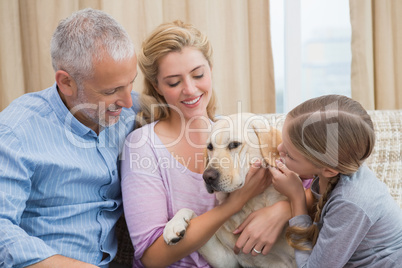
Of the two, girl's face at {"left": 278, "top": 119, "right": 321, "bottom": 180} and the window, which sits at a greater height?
the window

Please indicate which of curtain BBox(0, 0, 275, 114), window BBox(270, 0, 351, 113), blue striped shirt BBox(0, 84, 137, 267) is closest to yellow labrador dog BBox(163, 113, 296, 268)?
blue striped shirt BBox(0, 84, 137, 267)

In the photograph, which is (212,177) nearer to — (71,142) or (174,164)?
(174,164)

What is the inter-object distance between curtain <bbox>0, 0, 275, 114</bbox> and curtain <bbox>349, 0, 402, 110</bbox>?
0.62 meters

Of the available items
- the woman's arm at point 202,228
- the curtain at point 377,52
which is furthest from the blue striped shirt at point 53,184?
the curtain at point 377,52

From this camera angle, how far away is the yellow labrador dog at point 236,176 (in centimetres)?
140

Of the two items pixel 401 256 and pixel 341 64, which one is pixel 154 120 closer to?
pixel 401 256

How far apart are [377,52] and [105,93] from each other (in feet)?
6.83

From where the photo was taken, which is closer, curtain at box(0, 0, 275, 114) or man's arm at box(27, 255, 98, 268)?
man's arm at box(27, 255, 98, 268)

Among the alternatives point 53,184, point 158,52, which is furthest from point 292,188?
point 53,184

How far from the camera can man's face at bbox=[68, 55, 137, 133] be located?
4.36 feet

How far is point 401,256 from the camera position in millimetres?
1196

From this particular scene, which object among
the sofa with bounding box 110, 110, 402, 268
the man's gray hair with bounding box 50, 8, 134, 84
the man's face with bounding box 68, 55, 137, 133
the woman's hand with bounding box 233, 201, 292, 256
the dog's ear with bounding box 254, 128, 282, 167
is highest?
the man's gray hair with bounding box 50, 8, 134, 84

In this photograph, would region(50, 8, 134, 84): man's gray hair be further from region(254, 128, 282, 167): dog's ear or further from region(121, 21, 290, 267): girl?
region(254, 128, 282, 167): dog's ear

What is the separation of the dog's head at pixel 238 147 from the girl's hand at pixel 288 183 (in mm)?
68
